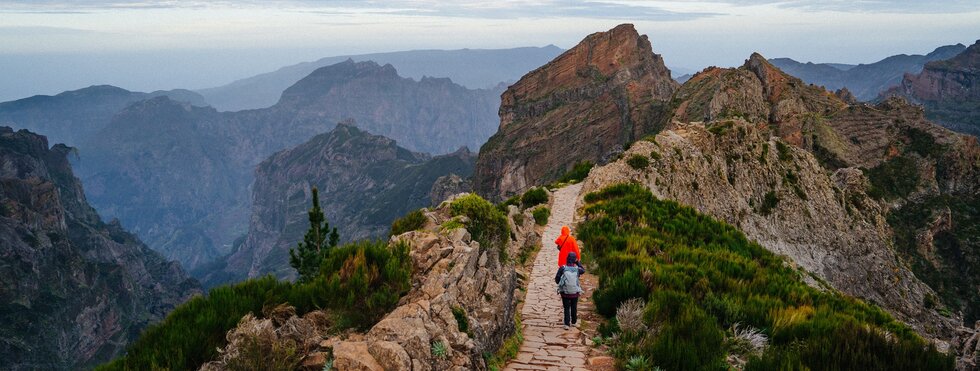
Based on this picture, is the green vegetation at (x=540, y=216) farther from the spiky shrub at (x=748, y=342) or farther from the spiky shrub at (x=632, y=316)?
the spiky shrub at (x=748, y=342)

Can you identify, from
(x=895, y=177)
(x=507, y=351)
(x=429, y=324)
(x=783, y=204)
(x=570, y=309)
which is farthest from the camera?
(x=895, y=177)

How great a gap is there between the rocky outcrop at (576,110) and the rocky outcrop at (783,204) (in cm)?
7327

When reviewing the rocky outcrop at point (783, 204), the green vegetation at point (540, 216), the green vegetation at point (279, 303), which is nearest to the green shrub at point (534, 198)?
the rocky outcrop at point (783, 204)

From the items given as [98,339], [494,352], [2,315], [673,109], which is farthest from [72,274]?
[494,352]

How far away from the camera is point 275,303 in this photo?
9.38 m

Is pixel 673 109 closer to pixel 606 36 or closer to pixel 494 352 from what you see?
pixel 606 36

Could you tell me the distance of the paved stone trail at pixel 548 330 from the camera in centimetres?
976

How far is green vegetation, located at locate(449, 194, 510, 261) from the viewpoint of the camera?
13.7 meters

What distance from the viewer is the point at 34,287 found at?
131m

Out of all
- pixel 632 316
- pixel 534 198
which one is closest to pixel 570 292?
pixel 632 316

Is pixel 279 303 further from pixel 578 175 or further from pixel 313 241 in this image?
pixel 578 175

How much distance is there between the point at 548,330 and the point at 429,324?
12.9 feet

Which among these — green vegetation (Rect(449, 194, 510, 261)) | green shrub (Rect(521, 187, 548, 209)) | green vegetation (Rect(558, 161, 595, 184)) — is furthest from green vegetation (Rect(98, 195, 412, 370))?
green vegetation (Rect(558, 161, 595, 184))

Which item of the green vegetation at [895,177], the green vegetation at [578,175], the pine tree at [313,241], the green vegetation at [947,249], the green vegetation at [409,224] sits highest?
the green vegetation at [409,224]
